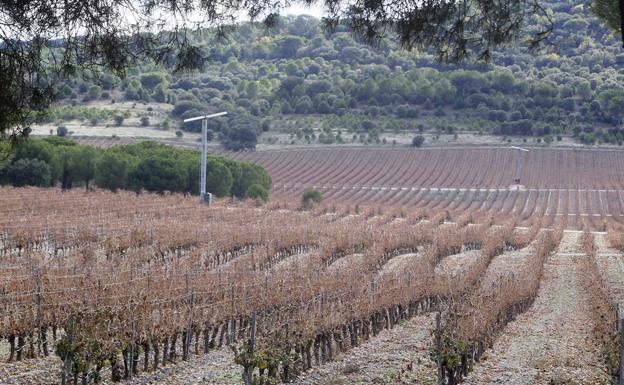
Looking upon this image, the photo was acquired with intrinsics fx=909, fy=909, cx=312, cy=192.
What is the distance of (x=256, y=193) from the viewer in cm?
4422

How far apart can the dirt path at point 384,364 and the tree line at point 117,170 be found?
2811 centimetres

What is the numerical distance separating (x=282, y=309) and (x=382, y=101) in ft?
241

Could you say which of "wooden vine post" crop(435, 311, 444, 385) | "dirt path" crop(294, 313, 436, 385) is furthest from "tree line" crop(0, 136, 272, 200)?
"wooden vine post" crop(435, 311, 444, 385)

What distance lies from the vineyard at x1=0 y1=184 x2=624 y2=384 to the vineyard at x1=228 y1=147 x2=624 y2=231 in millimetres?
18525

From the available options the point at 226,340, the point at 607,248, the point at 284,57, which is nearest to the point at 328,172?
the point at 607,248

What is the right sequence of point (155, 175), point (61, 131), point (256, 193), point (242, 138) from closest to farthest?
point (155, 175) < point (256, 193) < point (61, 131) < point (242, 138)

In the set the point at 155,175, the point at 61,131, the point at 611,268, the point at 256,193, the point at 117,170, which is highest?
the point at 61,131

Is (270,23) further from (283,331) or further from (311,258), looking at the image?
(311,258)

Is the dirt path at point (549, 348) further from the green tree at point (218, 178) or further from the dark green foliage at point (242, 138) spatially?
the dark green foliage at point (242, 138)

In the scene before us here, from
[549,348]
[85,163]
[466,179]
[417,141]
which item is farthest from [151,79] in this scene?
[549,348]

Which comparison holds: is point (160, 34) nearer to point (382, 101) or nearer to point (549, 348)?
point (549, 348)

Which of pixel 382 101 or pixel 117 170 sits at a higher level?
pixel 382 101

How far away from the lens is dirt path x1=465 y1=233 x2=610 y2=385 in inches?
452

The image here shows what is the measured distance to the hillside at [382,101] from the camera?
232 ft
